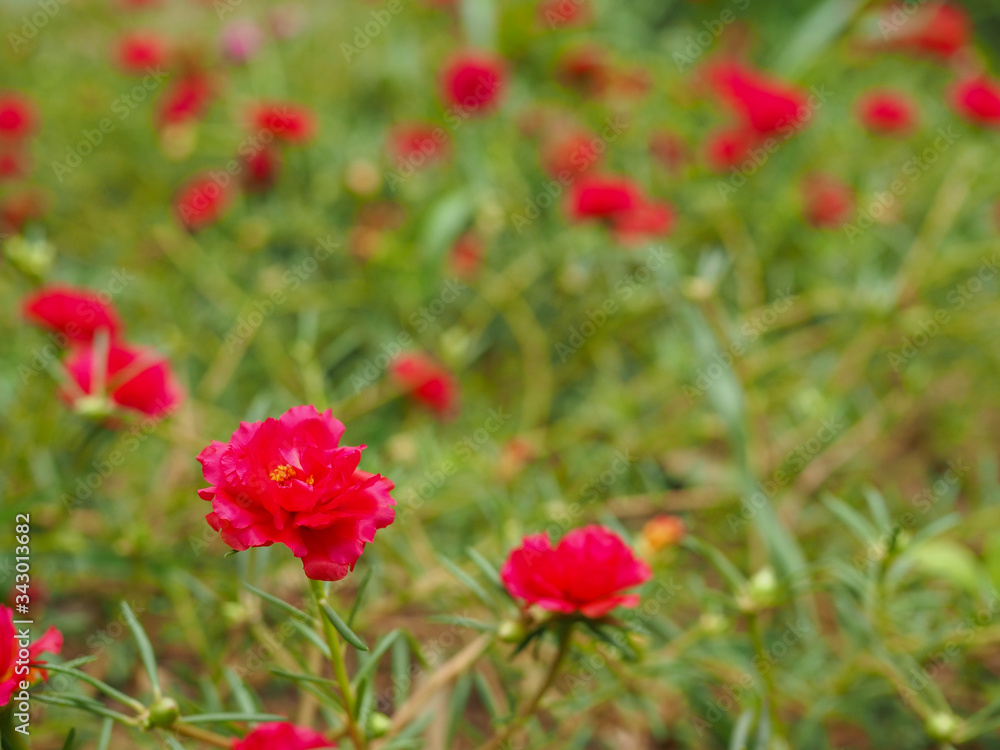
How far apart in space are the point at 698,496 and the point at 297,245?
36.2 inches

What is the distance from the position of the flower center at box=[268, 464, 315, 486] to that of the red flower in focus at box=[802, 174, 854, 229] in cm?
138

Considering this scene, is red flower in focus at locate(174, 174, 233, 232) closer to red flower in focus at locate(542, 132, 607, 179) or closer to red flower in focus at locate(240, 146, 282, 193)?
red flower in focus at locate(240, 146, 282, 193)

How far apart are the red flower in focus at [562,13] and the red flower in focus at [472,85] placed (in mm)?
601

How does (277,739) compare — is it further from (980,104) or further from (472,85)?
(980,104)

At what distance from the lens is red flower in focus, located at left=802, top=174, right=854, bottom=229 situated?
5.21 ft

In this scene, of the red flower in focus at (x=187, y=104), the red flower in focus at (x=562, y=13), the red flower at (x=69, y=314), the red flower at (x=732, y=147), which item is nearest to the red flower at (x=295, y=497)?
the red flower at (x=69, y=314)

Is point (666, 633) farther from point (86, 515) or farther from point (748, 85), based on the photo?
point (748, 85)

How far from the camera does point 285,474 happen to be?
523mm

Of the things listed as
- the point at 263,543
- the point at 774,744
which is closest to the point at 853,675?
the point at 774,744

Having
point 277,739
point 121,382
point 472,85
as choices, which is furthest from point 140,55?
point 277,739

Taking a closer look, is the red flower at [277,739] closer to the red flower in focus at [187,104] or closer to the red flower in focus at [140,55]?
the red flower in focus at [187,104]

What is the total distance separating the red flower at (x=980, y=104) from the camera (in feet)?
4.65

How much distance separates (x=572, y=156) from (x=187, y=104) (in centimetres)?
83

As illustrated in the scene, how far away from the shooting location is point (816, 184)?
1.70 meters
